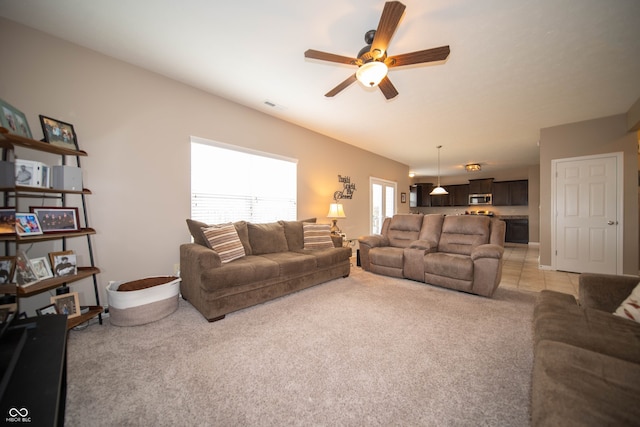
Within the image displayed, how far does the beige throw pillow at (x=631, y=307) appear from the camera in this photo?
1.27 m

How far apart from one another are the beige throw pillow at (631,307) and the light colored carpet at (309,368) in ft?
1.99

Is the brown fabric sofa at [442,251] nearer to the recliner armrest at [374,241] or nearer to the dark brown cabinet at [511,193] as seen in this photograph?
the recliner armrest at [374,241]

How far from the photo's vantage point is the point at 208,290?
7.15ft

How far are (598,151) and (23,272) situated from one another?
7.34 meters

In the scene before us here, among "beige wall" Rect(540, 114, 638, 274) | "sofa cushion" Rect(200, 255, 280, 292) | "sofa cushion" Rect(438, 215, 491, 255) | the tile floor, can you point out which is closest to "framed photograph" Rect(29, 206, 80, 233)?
"sofa cushion" Rect(200, 255, 280, 292)

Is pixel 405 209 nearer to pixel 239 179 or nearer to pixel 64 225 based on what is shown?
pixel 239 179

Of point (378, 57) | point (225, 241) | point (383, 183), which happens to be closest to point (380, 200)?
point (383, 183)

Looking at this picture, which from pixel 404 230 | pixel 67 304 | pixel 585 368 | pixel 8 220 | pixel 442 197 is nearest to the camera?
pixel 585 368

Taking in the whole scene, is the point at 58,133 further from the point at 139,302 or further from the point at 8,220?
the point at 139,302

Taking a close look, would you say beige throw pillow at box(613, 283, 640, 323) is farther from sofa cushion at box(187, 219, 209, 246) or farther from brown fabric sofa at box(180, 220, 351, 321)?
sofa cushion at box(187, 219, 209, 246)

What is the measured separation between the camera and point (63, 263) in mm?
2012

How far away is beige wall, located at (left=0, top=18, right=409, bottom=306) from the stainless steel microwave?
354 inches

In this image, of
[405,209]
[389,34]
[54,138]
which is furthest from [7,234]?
[405,209]

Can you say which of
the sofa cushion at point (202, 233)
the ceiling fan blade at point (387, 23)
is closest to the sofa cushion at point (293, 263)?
the sofa cushion at point (202, 233)
